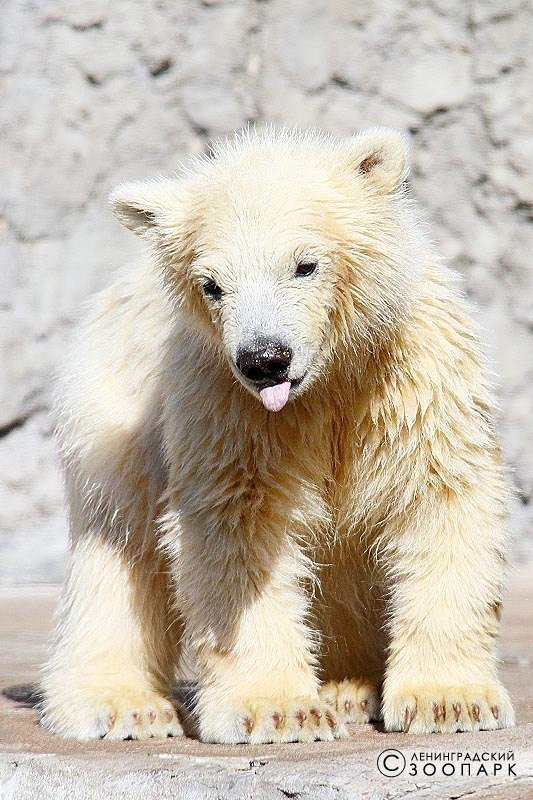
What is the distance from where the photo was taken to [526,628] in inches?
217

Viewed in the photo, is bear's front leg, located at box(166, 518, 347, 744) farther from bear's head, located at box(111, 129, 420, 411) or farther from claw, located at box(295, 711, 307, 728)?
bear's head, located at box(111, 129, 420, 411)

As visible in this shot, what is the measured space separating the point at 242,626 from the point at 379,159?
4.12ft

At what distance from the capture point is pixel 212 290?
3135 millimetres

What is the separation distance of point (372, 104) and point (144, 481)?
17.3 feet

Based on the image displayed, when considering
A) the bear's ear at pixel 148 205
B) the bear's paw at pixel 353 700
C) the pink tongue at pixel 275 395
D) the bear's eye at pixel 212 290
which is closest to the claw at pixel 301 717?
the bear's paw at pixel 353 700

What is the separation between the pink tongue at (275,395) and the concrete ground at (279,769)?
0.79m

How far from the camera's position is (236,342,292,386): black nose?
287cm

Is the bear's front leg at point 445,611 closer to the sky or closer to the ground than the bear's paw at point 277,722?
closer to the sky

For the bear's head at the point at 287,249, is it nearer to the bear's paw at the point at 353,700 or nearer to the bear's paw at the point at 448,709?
the bear's paw at the point at 448,709

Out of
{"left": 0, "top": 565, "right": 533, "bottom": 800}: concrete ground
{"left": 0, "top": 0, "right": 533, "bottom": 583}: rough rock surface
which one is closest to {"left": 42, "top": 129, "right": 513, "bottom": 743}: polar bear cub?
{"left": 0, "top": 565, "right": 533, "bottom": 800}: concrete ground

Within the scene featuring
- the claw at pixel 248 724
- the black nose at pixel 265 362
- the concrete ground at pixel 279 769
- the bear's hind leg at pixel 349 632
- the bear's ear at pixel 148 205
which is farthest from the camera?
the bear's hind leg at pixel 349 632

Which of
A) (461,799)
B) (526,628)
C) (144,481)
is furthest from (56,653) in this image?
(526,628)

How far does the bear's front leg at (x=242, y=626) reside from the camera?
3.05m

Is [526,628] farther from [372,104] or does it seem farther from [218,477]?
[372,104]
